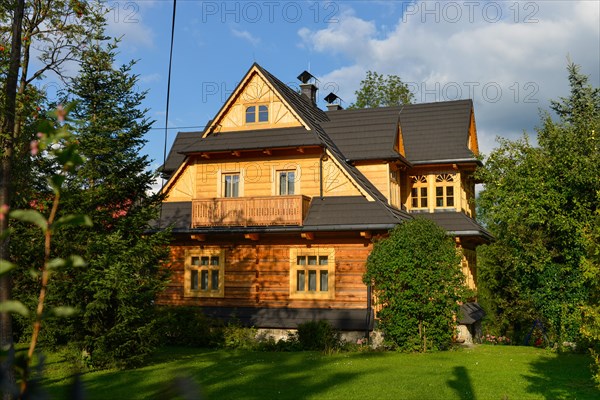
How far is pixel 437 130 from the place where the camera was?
2569 centimetres

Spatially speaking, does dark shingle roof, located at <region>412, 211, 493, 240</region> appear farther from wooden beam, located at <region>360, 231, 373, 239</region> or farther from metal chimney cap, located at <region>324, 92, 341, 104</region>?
metal chimney cap, located at <region>324, 92, 341, 104</region>

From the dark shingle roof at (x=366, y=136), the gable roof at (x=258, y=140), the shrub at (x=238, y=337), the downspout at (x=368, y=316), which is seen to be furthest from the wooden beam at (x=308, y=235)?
the dark shingle roof at (x=366, y=136)

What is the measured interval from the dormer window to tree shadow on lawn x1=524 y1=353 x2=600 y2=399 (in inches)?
496

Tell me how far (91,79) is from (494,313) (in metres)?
21.7

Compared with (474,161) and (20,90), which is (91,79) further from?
(474,161)

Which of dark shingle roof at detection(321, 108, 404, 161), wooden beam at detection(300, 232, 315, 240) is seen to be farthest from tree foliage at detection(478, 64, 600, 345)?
wooden beam at detection(300, 232, 315, 240)

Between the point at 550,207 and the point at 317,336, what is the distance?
28.2 feet

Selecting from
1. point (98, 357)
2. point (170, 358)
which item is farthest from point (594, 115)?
point (98, 357)

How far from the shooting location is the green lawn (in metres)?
11.7

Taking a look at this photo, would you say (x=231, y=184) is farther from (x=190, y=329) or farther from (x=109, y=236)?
(x=109, y=236)

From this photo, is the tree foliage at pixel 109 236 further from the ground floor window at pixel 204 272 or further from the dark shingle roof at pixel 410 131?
the dark shingle roof at pixel 410 131

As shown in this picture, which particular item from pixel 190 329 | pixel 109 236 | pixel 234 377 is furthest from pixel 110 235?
pixel 190 329

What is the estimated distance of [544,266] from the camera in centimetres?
1927

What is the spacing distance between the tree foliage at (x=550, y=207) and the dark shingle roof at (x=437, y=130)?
262 centimetres
